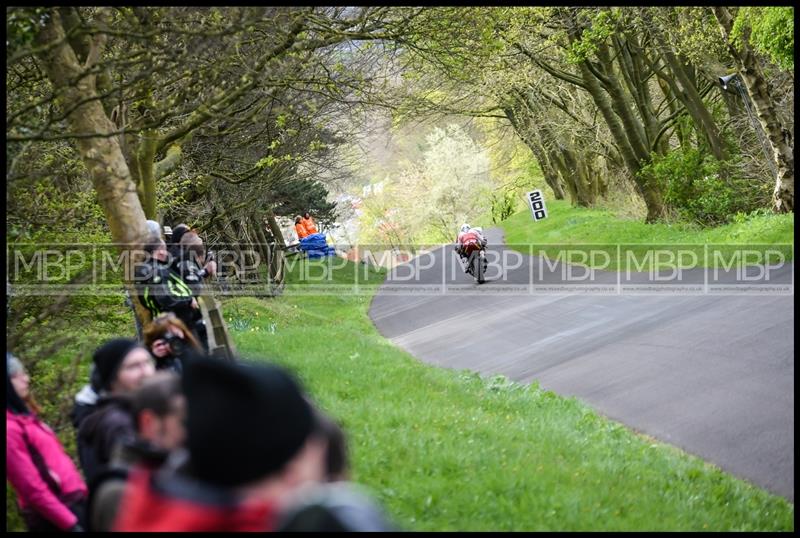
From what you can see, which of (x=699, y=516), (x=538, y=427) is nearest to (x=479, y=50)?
(x=538, y=427)

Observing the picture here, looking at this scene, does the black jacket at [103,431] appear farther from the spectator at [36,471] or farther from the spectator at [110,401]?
the spectator at [36,471]

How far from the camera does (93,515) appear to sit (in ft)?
12.6

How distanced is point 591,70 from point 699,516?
971 inches

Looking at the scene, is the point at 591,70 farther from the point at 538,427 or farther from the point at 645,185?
the point at 538,427

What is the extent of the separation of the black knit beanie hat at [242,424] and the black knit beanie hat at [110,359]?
258cm

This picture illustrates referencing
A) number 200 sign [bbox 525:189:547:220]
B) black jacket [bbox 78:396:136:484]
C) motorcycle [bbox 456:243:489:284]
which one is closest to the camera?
black jacket [bbox 78:396:136:484]

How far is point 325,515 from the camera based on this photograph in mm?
2396

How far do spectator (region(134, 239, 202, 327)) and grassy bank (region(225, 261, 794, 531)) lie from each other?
2028mm

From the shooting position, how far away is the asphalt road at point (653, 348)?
9289 millimetres

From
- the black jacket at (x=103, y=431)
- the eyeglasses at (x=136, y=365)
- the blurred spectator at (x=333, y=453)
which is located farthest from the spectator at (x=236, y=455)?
the eyeglasses at (x=136, y=365)

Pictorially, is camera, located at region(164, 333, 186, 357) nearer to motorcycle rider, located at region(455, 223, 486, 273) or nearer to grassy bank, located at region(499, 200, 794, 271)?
grassy bank, located at region(499, 200, 794, 271)

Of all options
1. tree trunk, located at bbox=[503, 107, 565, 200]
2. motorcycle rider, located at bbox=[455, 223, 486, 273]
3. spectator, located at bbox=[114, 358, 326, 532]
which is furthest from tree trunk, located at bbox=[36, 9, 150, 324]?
tree trunk, located at bbox=[503, 107, 565, 200]

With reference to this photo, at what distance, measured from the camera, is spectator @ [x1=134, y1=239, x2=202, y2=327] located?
8922mm

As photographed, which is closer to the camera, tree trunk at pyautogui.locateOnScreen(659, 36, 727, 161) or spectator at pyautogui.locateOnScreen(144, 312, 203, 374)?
spectator at pyautogui.locateOnScreen(144, 312, 203, 374)
